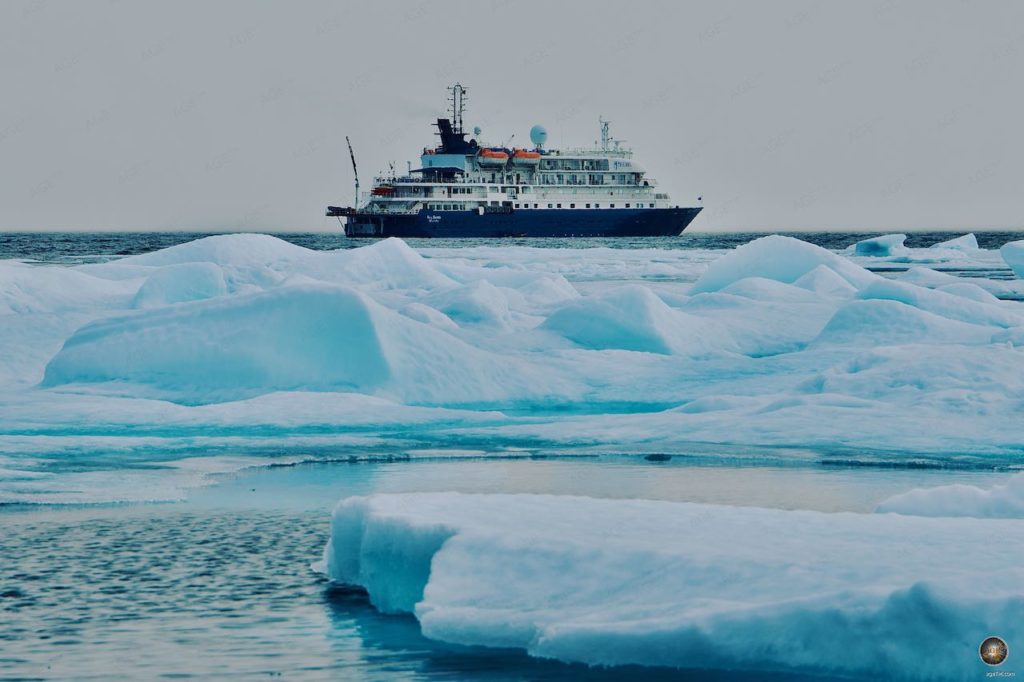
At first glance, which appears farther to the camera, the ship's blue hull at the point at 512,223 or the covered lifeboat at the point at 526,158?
the covered lifeboat at the point at 526,158

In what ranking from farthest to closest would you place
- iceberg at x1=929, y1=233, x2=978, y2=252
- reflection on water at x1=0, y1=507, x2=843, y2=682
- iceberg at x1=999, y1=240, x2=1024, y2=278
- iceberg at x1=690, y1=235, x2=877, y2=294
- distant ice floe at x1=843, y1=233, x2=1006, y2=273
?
1. iceberg at x1=929, y1=233, x2=978, y2=252
2. distant ice floe at x1=843, y1=233, x2=1006, y2=273
3. iceberg at x1=999, y1=240, x2=1024, y2=278
4. iceberg at x1=690, y1=235, x2=877, y2=294
5. reflection on water at x1=0, y1=507, x2=843, y2=682

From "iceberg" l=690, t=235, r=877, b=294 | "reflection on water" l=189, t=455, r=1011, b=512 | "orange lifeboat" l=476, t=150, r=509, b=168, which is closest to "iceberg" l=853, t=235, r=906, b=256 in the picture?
"orange lifeboat" l=476, t=150, r=509, b=168

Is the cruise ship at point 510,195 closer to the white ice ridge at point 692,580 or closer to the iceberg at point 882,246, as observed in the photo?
the iceberg at point 882,246

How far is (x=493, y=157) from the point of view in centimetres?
10069

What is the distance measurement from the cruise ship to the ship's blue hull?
0.22ft

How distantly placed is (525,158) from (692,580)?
9450cm

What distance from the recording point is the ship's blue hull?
99.5 meters

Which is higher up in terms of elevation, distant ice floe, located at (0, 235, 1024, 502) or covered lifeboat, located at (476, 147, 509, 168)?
covered lifeboat, located at (476, 147, 509, 168)

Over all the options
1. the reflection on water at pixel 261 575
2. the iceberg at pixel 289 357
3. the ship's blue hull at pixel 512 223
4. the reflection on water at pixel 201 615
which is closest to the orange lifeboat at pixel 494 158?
the ship's blue hull at pixel 512 223

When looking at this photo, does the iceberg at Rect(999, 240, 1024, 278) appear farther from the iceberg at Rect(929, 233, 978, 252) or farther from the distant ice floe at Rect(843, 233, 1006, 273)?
the iceberg at Rect(929, 233, 978, 252)

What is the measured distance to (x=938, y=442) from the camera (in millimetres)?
13227

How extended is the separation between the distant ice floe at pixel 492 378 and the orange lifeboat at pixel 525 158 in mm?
76740

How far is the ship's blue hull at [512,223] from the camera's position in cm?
9950

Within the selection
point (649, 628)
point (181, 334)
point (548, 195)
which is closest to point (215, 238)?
point (181, 334)
